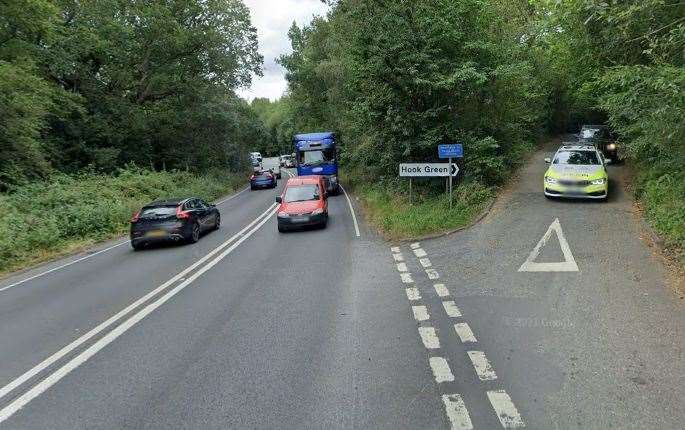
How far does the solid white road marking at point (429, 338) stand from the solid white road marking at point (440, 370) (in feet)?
1.32

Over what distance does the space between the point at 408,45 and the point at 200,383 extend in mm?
14020

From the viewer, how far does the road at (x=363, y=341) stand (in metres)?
4.77

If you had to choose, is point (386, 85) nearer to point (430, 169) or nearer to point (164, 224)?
point (430, 169)

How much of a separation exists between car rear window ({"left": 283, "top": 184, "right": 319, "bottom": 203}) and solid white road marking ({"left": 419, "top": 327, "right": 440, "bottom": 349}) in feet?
37.5

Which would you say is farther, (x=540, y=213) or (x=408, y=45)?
(x=408, y=45)

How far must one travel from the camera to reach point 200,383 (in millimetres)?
5492

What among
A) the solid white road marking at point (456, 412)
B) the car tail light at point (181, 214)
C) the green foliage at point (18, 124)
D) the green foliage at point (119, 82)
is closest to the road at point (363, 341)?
the solid white road marking at point (456, 412)

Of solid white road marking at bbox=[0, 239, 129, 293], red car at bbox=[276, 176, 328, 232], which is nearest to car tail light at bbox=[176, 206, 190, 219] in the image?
solid white road marking at bbox=[0, 239, 129, 293]

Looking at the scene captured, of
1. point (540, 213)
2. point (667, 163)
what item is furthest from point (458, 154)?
point (667, 163)

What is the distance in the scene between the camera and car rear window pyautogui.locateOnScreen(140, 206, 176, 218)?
1523 cm

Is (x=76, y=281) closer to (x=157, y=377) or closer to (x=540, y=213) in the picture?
(x=157, y=377)

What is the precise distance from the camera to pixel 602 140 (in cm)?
2539

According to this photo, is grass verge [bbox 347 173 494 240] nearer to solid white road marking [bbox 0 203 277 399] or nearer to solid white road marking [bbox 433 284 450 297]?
solid white road marking [bbox 433 284 450 297]

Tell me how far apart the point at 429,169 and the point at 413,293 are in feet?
26.9
